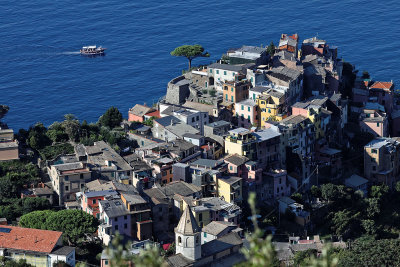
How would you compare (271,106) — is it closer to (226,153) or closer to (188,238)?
(226,153)

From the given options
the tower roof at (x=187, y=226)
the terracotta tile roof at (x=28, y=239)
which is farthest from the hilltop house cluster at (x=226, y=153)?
the terracotta tile roof at (x=28, y=239)

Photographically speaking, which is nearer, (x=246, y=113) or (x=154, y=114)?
(x=246, y=113)

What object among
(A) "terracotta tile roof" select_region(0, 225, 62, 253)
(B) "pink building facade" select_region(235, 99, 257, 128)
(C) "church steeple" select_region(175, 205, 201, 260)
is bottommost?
(A) "terracotta tile roof" select_region(0, 225, 62, 253)

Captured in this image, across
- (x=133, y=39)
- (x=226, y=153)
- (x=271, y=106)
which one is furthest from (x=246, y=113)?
(x=133, y=39)

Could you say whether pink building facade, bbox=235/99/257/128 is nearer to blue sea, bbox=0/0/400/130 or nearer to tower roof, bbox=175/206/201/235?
tower roof, bbox=175/206/201/235

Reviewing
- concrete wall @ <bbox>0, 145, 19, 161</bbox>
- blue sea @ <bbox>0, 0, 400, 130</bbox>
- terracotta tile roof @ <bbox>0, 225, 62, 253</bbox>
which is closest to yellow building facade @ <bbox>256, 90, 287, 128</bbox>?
concrete wall @ <bbox>0, 145, 19, 161</bbox>

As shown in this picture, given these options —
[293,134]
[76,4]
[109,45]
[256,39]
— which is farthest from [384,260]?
[76,4]

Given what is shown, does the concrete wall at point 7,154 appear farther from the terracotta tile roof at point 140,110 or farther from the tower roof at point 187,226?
the tower roof at point 187,226
